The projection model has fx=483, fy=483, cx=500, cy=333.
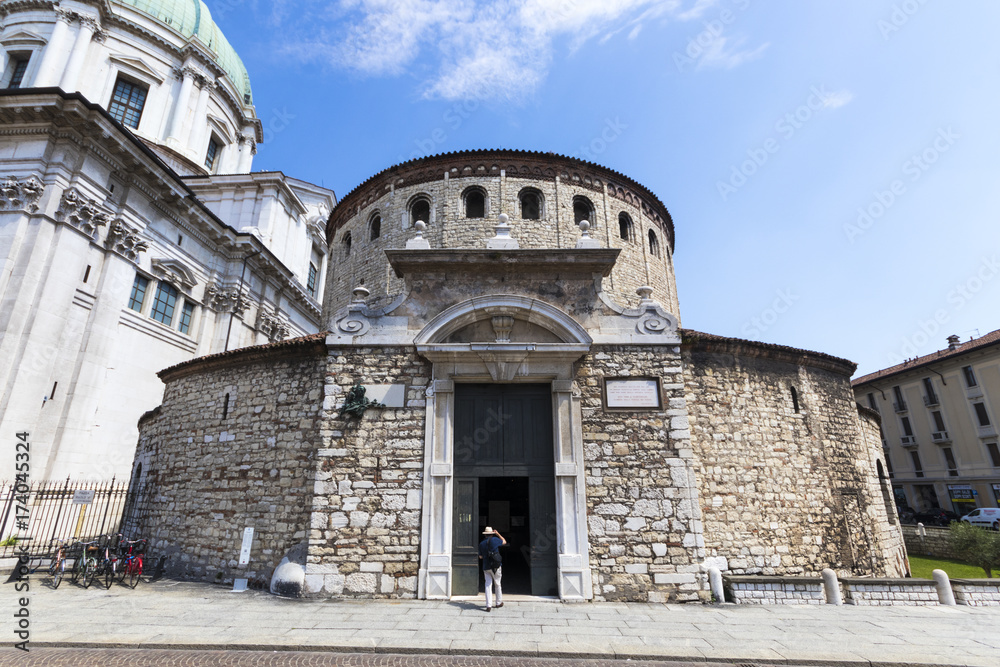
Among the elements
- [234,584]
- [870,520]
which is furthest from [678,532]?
[234,584]

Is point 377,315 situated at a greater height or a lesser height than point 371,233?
lesser

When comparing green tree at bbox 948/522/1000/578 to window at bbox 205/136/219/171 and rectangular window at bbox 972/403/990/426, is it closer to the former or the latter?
rectangular window at bbox 972/403/990/426

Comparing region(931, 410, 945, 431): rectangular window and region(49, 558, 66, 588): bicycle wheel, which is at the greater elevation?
region(931, 410, 945, 431): rectangular window

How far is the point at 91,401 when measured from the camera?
1628cm

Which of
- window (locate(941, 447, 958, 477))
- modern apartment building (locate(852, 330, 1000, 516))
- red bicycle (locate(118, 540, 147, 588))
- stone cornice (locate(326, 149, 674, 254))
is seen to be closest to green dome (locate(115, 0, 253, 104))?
stone cornice (locate(326, 149, 674, 254))

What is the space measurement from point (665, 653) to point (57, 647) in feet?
24.4

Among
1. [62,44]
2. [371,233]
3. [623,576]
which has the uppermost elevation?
[62,44]

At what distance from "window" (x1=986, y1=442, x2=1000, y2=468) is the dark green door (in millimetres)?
33634

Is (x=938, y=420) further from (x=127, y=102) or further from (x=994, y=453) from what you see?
(x=127, y=102)

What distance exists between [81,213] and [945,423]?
4533 cm

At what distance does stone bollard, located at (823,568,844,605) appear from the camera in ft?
27.4

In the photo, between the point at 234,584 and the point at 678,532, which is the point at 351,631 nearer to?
the point at 234,584

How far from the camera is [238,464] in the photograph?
10.2 m

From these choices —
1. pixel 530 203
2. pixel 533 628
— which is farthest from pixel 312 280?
pixel 533 628
